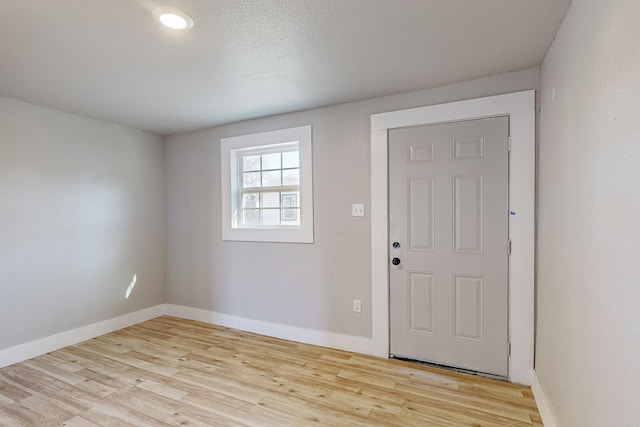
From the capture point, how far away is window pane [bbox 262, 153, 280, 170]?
11.2 feet

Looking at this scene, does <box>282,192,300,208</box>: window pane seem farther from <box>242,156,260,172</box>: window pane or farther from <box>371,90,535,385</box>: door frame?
<box>371,90,535,385</box>: door frame

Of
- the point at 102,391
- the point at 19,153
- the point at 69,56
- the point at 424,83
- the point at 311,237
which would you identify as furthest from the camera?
→ the point at 311,237

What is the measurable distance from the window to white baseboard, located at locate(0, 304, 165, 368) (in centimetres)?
148

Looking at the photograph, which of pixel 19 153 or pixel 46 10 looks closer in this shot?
pixel 46 10

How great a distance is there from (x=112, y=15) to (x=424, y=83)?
2.13 m

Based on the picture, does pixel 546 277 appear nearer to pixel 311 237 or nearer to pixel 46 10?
pixel 311 237

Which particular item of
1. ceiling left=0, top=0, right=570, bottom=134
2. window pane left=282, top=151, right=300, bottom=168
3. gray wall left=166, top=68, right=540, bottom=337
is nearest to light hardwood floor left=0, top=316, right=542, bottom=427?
gray wall left=166, top=68, right=540, bottom=337

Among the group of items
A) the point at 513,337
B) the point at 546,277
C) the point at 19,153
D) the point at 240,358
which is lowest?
the point at 240,358

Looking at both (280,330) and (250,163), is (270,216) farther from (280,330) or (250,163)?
(280,330)

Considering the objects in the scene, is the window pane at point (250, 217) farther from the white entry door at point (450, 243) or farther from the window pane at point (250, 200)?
the white entry door at point (450, 243)

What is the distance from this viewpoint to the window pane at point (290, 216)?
328cm

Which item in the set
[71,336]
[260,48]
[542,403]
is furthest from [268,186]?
[542,403]

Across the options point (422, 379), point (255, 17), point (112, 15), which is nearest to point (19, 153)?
point (112, 15)

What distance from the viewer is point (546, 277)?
1.98 metres
